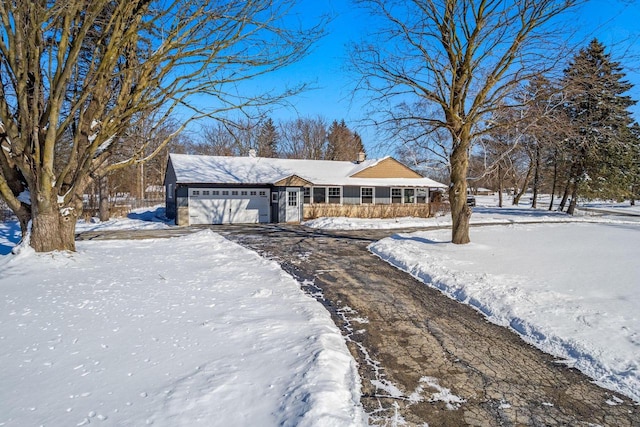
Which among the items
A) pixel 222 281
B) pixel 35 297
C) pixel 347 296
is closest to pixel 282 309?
pixel 347 296

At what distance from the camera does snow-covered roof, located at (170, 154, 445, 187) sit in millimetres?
21375

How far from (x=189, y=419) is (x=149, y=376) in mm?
873

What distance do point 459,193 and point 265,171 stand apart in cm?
1532

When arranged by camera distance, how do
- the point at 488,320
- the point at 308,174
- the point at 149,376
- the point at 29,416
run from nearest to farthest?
1. the point at 29,416
2. the point at 149,376
3. the point at 488,320
4. the point at 308,174

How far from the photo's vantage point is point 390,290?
6973 mm

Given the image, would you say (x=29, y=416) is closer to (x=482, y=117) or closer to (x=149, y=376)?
(x=149, y=376)

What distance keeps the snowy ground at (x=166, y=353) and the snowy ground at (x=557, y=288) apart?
2724mm

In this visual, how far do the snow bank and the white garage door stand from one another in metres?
13.5

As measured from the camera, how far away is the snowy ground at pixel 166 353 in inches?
112

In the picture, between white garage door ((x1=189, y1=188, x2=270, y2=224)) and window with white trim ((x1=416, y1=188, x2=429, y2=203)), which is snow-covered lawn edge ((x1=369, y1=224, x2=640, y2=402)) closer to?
white garage door ((x1=189, y1=188, x2=270, y2=224))

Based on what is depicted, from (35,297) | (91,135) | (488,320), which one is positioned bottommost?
(488,320)

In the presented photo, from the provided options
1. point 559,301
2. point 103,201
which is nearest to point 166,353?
point 559,301

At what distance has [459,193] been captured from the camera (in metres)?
11.1

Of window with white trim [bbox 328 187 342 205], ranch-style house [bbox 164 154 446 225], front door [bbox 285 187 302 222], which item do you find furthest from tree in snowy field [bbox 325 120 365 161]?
front door [bbox 285 187 302 222]
